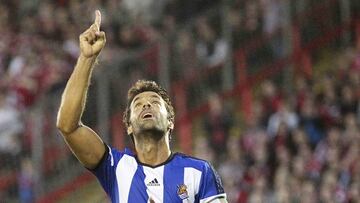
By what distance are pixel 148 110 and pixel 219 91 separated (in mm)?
9393

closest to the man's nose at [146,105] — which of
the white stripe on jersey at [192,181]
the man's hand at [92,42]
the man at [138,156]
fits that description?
the man at [138,156]

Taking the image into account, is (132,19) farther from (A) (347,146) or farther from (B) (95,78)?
(A) (347,146)

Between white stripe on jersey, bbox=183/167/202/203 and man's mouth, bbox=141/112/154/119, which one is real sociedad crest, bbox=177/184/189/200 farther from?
man's mouth, bbox=141/112/154/119

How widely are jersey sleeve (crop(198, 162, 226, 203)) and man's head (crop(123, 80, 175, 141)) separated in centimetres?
34

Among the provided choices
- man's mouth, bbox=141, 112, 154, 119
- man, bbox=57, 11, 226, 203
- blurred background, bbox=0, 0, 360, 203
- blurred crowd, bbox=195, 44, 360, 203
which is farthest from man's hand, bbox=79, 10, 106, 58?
blurred background, bbox=0, 0, 360, 203

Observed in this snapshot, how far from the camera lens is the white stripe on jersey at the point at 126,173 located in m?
7.15

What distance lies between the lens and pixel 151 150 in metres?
7.31

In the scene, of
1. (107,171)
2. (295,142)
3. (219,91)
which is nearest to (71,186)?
(219,91)

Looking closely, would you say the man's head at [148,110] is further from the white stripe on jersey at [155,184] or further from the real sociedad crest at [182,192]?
the real sociedad crest at [182,192]

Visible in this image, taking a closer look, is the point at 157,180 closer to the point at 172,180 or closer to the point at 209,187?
the point at 172,180

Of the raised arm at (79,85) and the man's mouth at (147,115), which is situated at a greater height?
the raised arm at (79,85)

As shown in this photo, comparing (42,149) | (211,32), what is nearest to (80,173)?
(42,149)

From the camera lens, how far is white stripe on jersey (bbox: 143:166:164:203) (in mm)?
7121

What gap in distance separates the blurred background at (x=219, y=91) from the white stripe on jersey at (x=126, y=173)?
632 centimetres
